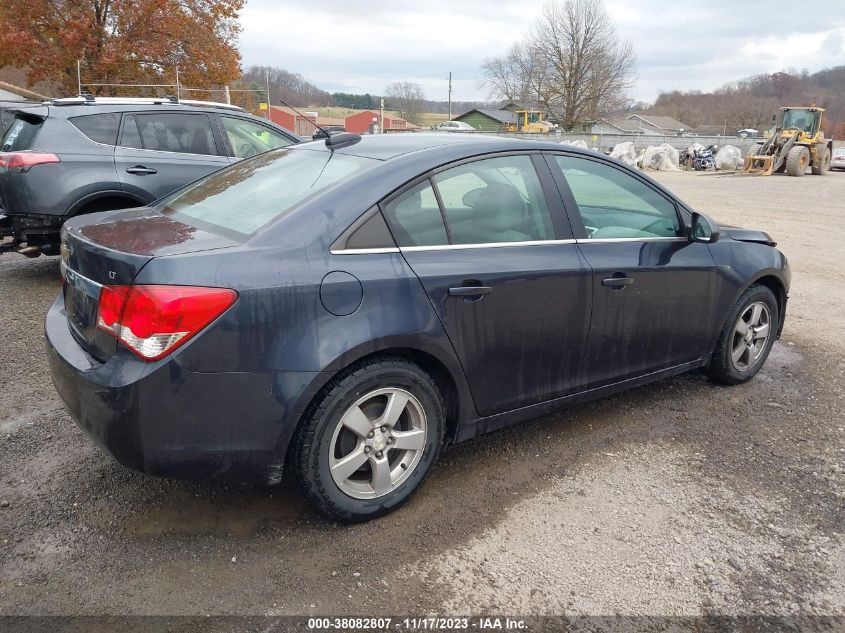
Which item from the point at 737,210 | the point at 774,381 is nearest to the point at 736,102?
the point at 737,210

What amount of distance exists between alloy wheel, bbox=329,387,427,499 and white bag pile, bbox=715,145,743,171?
3673 cm

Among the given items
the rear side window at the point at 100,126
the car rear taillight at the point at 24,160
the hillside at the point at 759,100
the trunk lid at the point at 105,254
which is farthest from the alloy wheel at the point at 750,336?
the hillside at the point at 759,100

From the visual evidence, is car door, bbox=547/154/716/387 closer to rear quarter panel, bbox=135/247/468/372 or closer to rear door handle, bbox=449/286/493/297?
rear door handle, bbox=449/286/493/297

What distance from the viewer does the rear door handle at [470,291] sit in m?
2.86

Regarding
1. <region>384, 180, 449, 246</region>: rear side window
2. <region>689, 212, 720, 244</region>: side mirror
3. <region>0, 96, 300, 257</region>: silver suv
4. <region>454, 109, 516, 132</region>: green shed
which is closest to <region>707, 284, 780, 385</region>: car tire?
<region>689, 212, 720, 244</region>: side mirror

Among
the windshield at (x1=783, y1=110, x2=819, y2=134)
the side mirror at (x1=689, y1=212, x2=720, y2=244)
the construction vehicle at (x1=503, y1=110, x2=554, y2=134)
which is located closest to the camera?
the side mirror at (x1=689, y1=212, x2=720, y2=244)

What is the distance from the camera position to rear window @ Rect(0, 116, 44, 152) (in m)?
6.11

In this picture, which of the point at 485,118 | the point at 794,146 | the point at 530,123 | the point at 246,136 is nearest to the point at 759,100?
the point at 485,118

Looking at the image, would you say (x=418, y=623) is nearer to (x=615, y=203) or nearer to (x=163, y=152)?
(x=615, y=203)

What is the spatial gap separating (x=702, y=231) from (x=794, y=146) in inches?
1172

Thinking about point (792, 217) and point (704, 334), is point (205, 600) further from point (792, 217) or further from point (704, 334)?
point (792, 217)

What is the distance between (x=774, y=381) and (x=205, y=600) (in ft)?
13.0

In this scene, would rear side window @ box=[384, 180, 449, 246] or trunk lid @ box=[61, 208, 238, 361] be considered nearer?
trunk lid @ box=[61, 208, 238, 361]

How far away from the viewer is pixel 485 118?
7894cm
